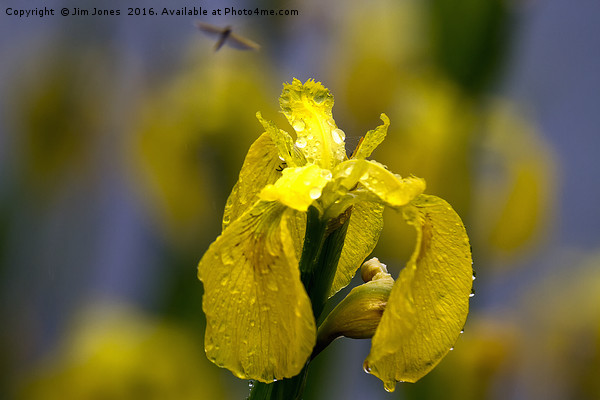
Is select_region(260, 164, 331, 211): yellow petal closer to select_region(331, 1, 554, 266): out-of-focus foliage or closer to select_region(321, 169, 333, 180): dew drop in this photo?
select_region(321, 169, 333, 180): dew drop

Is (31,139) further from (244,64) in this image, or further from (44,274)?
(244,64)

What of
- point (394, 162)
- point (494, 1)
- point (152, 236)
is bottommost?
point (152, 236)

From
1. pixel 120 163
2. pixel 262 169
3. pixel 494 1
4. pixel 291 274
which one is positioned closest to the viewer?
pixel 291 274

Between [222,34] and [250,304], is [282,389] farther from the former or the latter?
[222,34]

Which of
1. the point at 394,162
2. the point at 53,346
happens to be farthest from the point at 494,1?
the point at 53,346

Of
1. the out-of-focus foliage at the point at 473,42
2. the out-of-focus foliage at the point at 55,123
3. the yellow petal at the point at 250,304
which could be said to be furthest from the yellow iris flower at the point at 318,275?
the out-of-focus foliage at the point at 55,123

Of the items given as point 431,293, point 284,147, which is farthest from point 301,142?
point 431,293

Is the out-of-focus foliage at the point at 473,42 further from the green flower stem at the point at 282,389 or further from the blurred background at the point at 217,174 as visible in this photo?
the green flower stem at the point at 282,389
